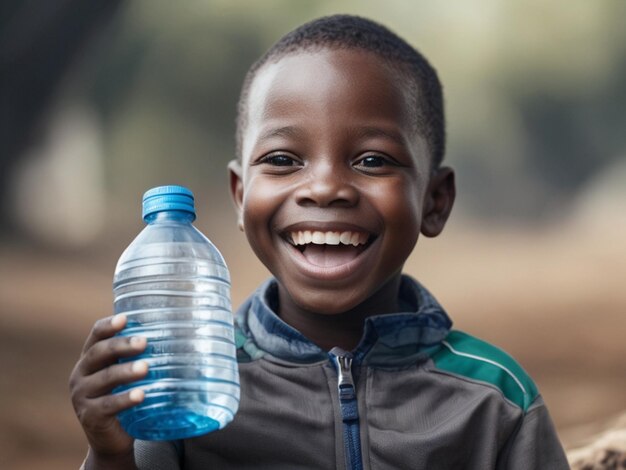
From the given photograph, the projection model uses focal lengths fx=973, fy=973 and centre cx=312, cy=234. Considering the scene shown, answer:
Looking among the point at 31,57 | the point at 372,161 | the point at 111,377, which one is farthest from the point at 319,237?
the point at 31,57

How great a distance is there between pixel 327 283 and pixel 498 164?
1865 millimetres

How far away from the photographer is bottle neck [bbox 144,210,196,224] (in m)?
1.54

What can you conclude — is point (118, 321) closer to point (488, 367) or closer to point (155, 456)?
point (155, 456)

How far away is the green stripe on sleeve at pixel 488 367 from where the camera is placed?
1.83 meters

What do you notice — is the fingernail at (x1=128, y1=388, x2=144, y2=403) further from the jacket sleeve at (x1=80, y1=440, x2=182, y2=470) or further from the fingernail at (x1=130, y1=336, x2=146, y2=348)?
the jacket sleeve at (x1=80, y1=440, x2=182, y2=470)

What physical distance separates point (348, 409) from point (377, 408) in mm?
64

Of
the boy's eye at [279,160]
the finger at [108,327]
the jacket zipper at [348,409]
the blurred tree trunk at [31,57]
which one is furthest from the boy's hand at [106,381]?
the blurred tree trunk at [31,57]

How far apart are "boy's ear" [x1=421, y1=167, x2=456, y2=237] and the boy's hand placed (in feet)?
2.76

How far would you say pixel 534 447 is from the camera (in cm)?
178

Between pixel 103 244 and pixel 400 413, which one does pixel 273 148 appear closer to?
pixel 400 413

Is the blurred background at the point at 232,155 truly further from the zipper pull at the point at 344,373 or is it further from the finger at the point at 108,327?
the finger at the point at 108,327

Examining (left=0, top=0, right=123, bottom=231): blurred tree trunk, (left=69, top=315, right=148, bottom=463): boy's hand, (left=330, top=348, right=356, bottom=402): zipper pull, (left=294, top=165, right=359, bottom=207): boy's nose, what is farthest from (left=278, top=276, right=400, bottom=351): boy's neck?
(left=0, top=0, right=123, bottom=231): blurred tree trunk

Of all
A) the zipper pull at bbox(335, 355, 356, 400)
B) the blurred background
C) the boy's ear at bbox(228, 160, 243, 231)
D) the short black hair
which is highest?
the blurred background

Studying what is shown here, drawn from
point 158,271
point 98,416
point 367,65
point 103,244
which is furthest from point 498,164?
point 98,416
